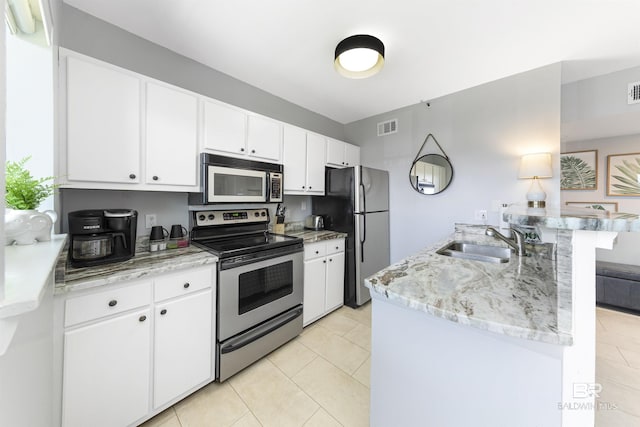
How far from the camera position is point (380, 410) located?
41.7 inches

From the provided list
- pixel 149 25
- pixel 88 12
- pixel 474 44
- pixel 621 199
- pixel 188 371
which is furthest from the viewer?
pixel 621 199

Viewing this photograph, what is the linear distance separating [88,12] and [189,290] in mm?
2116

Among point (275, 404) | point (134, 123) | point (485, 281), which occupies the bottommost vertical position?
point (275, 404)

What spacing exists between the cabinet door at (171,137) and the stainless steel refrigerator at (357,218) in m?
1.64

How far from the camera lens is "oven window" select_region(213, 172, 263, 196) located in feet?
6.25

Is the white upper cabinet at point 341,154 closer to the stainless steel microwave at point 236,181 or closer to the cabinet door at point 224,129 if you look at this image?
the stainless steel microwave at point 236,181

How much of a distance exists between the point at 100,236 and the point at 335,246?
6.58 feet

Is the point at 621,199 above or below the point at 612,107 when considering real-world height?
below

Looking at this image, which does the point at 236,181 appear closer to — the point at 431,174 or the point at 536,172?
the point at 431,174

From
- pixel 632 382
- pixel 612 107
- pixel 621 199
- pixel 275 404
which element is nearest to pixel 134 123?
pixel 275 404

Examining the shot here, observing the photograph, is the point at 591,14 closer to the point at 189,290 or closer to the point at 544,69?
the point at 544,69

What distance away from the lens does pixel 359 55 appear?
1769 millimetres

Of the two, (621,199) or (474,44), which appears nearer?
(474,44)

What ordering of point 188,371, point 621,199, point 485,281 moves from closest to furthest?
point 485,281 < point 188,371 < point 621,199
